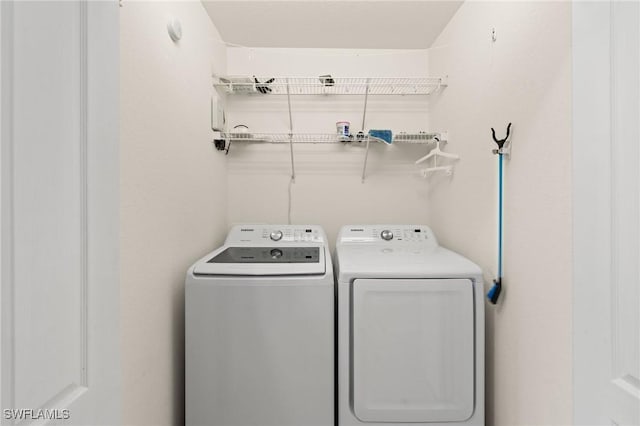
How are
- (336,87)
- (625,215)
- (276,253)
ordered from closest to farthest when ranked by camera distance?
(625,215)
(276,253)
(336,87)

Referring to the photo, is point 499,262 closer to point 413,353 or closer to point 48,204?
point 413,353

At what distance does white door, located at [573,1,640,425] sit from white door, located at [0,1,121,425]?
1.33 meters

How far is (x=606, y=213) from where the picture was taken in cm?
83

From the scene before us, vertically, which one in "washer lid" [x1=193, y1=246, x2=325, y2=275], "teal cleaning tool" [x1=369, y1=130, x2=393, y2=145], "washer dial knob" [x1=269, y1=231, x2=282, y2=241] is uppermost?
"teal cleaning tool" [x1=369, y1=130, x2=393, y2=145]

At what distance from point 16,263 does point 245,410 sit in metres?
1.22

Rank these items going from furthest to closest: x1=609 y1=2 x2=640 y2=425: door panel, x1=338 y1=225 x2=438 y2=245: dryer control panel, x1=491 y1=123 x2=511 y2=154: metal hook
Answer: x1=338 y1=225 x2=438 y2=245: dryer control panel < x1=491 y1=123 x2=511 y2=154: metal hook < x1=609 y1=2 x2=640 y2=425: door panel

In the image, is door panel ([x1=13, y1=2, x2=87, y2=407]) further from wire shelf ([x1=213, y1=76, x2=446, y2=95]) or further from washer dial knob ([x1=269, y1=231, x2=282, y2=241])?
wire shelf ([x1=213, y1=76, x2=446, y2=95])

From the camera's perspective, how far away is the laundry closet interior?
3.46 ft

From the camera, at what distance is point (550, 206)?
104cm

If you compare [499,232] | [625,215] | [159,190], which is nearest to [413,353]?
[499,232]

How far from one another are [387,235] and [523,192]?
0.93 meters

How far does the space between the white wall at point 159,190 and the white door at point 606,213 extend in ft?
4.94

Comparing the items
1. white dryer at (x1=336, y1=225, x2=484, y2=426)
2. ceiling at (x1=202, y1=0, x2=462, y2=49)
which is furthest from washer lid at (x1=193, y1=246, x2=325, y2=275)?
ceiling at (x1=202, y1=0, x2=462, y2=49)

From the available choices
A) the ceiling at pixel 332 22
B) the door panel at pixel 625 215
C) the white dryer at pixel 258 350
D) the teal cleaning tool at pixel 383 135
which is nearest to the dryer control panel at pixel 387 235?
the teal cleaning tool at pixel 383 135
